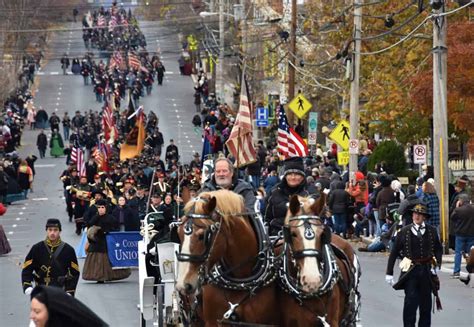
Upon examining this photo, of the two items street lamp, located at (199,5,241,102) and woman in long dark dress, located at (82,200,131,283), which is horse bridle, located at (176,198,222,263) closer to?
woman in long dark dress, located at (82,200,131,283)

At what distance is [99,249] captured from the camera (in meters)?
28.4

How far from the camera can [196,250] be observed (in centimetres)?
1416

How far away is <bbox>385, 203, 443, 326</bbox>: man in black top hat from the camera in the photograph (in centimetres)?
1898

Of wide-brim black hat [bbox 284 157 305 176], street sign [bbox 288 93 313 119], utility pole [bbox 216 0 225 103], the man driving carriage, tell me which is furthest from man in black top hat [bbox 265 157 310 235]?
utility pole [bbox 216 0 225 103]

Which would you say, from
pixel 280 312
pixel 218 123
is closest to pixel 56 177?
pixel 218 123

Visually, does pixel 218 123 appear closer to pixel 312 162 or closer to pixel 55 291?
pixel 312 162

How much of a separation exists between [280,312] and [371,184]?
26013mm

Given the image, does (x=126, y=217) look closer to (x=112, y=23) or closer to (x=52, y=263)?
(x=52, y=263)

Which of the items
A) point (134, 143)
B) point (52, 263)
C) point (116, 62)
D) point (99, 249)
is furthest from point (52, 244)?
point (116, 62)

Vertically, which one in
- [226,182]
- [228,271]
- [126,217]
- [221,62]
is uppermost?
[221,62]

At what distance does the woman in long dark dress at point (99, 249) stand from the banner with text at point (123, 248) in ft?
2.95

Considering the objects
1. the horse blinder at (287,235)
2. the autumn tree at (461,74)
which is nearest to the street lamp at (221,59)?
the autumn tree at (461,74)

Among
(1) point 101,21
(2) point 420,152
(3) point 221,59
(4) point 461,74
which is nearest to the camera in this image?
(2) point 420,152

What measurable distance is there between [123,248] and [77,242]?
38.2 feet
